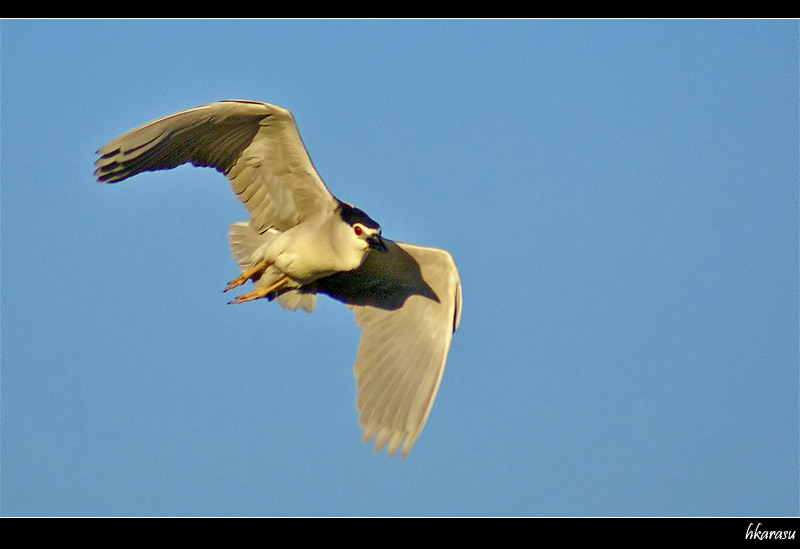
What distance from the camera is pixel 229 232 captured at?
30.6 feet

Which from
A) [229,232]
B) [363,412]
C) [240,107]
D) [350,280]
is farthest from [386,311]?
[240,107]

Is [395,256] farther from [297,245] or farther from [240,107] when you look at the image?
[240,107]

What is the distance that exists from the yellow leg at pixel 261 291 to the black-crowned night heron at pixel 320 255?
0.04ft

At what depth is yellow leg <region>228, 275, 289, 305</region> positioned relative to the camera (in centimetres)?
852

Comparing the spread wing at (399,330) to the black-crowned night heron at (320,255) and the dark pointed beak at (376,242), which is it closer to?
the black-crowned night heron at (320,255)

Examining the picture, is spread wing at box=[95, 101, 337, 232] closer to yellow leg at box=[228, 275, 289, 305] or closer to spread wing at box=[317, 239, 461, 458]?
yellow leg at box=[228, 275, 289, 305]

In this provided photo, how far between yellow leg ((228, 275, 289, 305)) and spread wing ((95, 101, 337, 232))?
1.71ft

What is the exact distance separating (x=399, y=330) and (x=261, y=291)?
124cm

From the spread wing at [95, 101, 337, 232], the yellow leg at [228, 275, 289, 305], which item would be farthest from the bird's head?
the yellow leg at [228, 275, 289, 305]

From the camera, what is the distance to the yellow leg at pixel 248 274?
8524 mm

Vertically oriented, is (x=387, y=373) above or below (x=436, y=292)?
below

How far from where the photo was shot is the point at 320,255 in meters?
8.33

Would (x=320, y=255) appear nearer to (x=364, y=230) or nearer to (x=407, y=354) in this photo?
(x=364, y=230)

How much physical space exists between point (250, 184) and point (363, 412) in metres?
2.08
